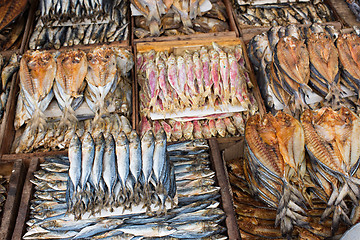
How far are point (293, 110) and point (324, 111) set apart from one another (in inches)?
21.6

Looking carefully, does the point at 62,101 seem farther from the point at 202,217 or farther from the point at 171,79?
the point at 202,217

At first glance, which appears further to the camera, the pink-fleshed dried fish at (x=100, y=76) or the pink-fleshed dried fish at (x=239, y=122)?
the pink-fleshed dried fish at (x=239, y=122)

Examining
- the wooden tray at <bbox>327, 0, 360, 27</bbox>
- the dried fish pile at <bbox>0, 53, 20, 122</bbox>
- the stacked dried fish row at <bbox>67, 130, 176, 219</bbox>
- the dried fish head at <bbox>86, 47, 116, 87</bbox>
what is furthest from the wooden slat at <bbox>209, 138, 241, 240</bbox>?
the wooden tray at <bbox>327, 0, 360, 27</bbox>

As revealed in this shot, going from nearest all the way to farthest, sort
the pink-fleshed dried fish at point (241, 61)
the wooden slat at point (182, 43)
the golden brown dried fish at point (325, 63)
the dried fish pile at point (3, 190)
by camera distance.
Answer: the dried fish pile at point (3, 190) → the golden brown dried fish at point (325, 63) → the pink-fleshed dried fish at point (241, 61) → the wooden slat at point (182, 43)

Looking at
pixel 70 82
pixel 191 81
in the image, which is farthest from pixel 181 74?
pixel 70 82

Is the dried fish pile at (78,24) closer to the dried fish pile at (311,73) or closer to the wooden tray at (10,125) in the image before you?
the wooden tray at (10,125)

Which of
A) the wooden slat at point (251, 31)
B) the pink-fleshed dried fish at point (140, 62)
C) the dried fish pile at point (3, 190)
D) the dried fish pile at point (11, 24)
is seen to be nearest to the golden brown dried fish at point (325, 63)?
the wooden slat at point (251, 31)

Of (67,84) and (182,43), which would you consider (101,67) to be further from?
(182,43)

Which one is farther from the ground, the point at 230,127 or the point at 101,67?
the point at 101,67

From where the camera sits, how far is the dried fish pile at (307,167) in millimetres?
2320

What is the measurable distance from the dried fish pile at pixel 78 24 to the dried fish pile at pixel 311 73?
205 cm

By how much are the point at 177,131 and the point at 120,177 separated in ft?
4.22

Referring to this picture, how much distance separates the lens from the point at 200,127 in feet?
11.5

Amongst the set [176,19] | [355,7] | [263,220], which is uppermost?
[355,7]
